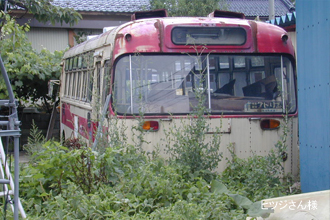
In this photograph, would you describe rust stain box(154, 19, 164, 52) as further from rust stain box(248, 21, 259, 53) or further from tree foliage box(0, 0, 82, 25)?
tree foliage box(0, 0, 82, 25)

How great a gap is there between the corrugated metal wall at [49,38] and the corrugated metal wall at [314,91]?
50.4 feet

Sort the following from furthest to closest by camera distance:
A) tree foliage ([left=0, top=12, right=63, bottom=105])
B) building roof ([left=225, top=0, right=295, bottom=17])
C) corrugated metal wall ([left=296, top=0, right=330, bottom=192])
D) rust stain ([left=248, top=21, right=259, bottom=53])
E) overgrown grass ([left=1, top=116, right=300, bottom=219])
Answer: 1. building roof ([left=225, top=0, right=295, bottom=17])
2. tree foliage ([left=0, top=12, right=63, bottom=105])
3. rust stain ([left=248, top=21, right=259, bottom=53])
4. corrugated metal wall ([left=296, top=0, right=330, bottom=192])
5. overgrown grass ([left=1, top=116, right=300, bottom=219])

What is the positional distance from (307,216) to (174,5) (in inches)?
578

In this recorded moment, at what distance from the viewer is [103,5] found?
2070 cm

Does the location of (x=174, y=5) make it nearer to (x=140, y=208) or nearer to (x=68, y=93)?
(x=68, y=93)

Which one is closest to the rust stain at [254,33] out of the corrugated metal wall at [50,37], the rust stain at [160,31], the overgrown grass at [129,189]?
the rust stain at [160,31]

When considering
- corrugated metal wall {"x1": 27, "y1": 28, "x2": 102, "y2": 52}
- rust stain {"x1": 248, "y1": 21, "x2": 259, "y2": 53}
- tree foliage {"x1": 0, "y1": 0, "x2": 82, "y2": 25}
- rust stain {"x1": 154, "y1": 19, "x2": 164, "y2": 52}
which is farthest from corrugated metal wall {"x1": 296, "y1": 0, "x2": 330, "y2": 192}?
corrugated metal wall {"x1": 27, "y1": 28, "x2": 102, "y2": 52}

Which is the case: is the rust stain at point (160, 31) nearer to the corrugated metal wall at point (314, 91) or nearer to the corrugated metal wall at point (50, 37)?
the corrugated metal wall at point (314, 91)

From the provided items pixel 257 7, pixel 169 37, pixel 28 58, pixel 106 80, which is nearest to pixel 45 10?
pixel 28 58

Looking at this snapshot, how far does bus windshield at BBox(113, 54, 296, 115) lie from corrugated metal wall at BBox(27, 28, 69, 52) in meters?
13.7

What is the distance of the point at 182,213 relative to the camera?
13.3 ft

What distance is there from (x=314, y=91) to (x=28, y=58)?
9.19m

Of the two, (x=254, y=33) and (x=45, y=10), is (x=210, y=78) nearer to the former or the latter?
→ (x=254, y=33)

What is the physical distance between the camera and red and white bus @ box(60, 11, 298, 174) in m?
6.54
